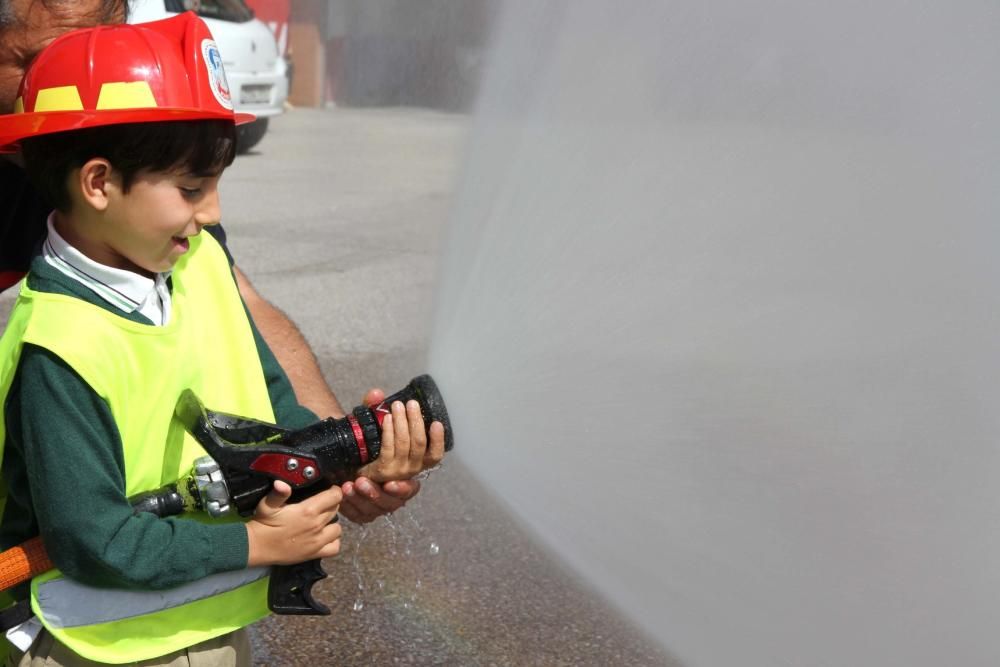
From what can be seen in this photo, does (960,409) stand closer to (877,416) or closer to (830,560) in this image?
(877,416)

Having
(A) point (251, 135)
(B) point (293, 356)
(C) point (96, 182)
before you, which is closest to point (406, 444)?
(C) point (96, 182)

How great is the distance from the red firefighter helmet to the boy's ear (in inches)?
2.2

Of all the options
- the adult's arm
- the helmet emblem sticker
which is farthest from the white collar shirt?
the adult's arm

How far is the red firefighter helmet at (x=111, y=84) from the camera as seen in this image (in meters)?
1.32

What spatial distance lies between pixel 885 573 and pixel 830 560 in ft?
0.27

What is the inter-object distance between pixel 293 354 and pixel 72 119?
0.84m

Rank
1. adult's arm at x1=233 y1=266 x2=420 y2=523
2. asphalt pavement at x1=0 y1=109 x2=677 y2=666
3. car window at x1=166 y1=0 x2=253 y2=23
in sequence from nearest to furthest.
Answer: adult's arm at x1=233 y1=266 x2=420 y2=523
asphalt pavement at x1=0 y1=109 x2=677 y2=666
car window at x1=166 y1=0 x2=253 y2=23

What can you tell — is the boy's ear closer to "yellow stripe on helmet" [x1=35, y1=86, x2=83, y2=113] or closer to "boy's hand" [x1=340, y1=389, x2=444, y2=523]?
"yellow stripe on helmet" [x1=35, y1=86, x2=83, y2=113]

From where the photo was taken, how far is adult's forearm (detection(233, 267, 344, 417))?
2024mm

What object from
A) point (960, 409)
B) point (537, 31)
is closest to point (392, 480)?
point (960, 409)

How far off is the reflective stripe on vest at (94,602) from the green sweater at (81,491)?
2cm

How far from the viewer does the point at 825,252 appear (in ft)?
5.33

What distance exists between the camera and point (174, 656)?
1.51 metres

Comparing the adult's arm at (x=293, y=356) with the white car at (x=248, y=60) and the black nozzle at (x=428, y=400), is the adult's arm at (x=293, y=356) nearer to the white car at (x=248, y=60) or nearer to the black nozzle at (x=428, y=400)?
the black nozzle at (x=428, y=400)
